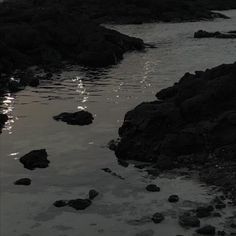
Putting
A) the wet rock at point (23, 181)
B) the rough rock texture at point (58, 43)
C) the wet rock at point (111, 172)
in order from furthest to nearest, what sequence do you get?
the rough rock texture at point (58, 43)
the wet rock at point (111, 172)
the wet rock at point (23, 181)

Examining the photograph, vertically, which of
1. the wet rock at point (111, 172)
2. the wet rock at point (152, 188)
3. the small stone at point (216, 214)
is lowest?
the wet rock at point (111, 172)

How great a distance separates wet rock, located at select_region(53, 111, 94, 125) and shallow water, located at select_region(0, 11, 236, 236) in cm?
50

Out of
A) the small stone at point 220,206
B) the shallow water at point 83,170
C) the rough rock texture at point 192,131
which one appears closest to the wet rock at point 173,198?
the shallow water at point 83,170

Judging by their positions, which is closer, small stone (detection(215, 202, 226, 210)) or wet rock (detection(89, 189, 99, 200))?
small stone (detection(215, 202, 226, 210))

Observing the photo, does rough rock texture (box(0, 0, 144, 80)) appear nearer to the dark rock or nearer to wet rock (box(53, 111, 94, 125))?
the dark rock

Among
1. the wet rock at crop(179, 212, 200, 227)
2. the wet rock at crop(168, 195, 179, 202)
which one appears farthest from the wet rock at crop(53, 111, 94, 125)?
the wet rock at crop(179, 212, 200, 227)

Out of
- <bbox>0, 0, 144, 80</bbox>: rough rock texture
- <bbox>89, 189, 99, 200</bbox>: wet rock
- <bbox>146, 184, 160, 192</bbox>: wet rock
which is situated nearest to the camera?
<bbox>89, 189, 99, 200</bbox>: wet rock

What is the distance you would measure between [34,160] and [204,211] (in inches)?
365

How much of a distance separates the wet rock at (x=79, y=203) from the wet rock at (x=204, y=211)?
421cm

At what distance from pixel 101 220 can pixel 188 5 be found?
327ft

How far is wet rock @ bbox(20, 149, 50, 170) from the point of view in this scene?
974 inches

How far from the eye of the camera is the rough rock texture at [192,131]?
2378cm

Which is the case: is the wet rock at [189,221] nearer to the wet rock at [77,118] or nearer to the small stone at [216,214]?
the small stone at [216,214]

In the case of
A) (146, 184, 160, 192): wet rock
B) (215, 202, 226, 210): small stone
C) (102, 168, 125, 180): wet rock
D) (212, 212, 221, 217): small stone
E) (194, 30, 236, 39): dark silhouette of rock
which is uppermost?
(194, 30, 236, 39): dark silhouette of rock
